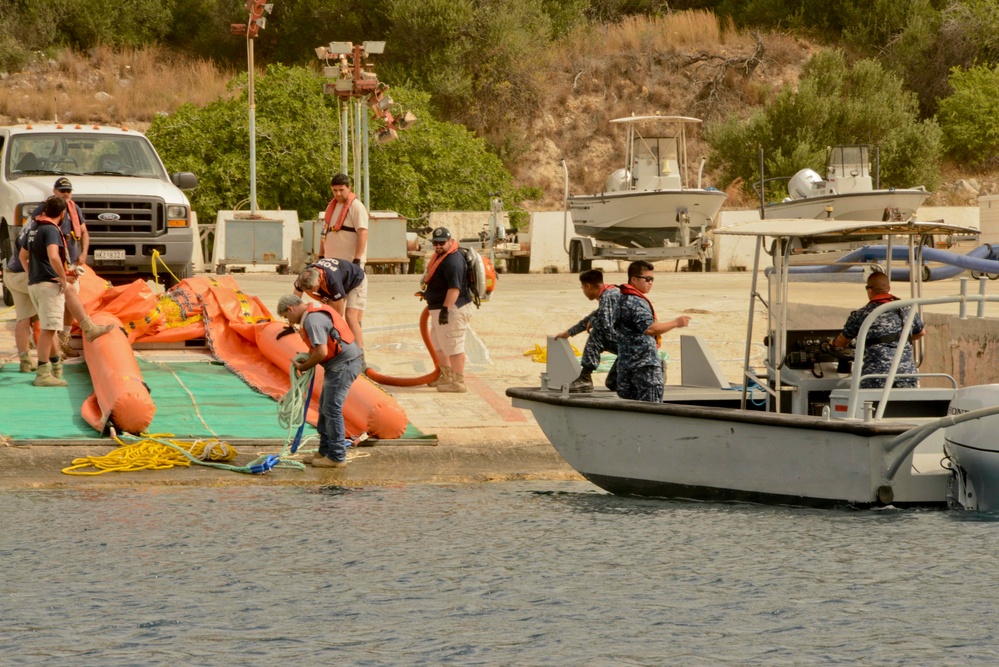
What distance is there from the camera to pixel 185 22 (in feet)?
194

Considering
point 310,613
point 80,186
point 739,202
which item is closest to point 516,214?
point 739,202

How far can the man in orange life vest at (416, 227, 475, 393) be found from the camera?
12.8 meters

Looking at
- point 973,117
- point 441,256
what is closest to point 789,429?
point 441,256

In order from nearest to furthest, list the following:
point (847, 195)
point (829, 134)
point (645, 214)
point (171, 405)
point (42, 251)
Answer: point (171, 405) → point (42, 251) → point (847, 195) → point (645, 214) → point (829, 134)

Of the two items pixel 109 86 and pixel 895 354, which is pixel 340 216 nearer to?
pixel 895 354

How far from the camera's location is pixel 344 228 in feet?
43.8

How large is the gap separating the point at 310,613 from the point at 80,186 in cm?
1107

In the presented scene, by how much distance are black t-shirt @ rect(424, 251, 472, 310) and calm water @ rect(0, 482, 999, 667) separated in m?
3.20

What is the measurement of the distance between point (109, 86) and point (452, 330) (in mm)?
43918

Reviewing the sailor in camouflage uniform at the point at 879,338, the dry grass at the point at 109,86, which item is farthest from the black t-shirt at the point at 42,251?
the dry grass at the point at 109,86

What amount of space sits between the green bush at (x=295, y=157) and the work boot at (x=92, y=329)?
23.1m

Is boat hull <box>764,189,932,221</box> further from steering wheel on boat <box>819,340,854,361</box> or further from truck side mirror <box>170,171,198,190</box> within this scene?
steering wheel on boat <box>819,340,854,361</box>

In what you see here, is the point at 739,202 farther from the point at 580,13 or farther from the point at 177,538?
the point at 177,538

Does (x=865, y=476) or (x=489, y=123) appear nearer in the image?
(x=865, y=476)
